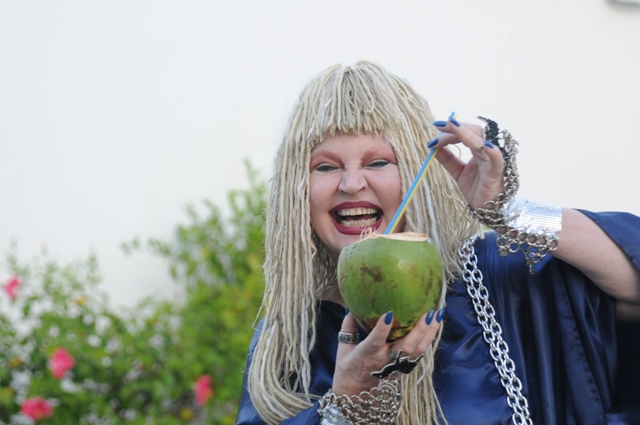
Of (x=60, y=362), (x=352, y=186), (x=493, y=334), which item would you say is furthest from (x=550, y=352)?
(x=60, y=362)

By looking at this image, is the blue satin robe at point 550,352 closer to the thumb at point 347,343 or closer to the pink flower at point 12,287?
the thumb at point 347,343

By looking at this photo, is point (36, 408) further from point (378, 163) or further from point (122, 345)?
point (378, 163)

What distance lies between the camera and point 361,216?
82.1 inches

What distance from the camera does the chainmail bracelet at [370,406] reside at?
6.10 feet

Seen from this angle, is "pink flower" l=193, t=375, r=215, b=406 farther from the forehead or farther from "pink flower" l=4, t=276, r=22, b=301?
the forehead

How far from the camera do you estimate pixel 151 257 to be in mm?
4117

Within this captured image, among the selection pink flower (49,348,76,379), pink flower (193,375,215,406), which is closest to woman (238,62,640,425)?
pink flower (193,375,215,406)

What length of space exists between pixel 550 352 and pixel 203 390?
6.85 ft

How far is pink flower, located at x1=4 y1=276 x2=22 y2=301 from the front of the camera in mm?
3670

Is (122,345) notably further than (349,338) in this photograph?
Yes

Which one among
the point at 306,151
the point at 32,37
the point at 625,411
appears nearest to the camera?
the point at 625,411

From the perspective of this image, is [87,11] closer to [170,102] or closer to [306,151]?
[170,102]

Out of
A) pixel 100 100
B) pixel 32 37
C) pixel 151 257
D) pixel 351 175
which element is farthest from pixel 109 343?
pixel 351 175

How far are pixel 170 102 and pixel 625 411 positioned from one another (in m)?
2.86
